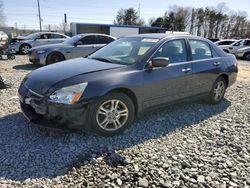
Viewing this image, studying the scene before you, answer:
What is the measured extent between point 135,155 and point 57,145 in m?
1.06

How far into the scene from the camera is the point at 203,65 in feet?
16.5

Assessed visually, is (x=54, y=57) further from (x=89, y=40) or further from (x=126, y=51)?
(x=126, y=51)

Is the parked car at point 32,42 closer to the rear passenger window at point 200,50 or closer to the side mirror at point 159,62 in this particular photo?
the rear passenger window at point 200,50

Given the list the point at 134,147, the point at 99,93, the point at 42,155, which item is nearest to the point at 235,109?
the point at 134,147

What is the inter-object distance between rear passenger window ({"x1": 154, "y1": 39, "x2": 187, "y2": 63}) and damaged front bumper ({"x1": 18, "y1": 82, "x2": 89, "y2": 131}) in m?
1.61

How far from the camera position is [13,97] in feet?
18.5

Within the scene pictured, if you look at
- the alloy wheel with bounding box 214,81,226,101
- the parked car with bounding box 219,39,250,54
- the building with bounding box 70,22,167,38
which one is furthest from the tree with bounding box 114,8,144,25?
the alloy wheel with bounding box 214,81,226,101

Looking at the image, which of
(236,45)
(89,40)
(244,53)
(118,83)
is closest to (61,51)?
(89,40)

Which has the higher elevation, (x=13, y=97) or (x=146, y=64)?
(x=146, y=64)

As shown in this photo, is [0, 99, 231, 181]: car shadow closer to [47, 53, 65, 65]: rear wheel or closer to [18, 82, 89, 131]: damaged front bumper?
[18, 82, 89, 131]: damaged front bumper

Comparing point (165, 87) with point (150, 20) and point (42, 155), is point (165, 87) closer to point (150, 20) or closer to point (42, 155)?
point (42, 155)

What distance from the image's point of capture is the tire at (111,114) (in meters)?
3.57

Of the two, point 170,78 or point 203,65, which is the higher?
point 203,65

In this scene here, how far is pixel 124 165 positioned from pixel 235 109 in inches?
130
